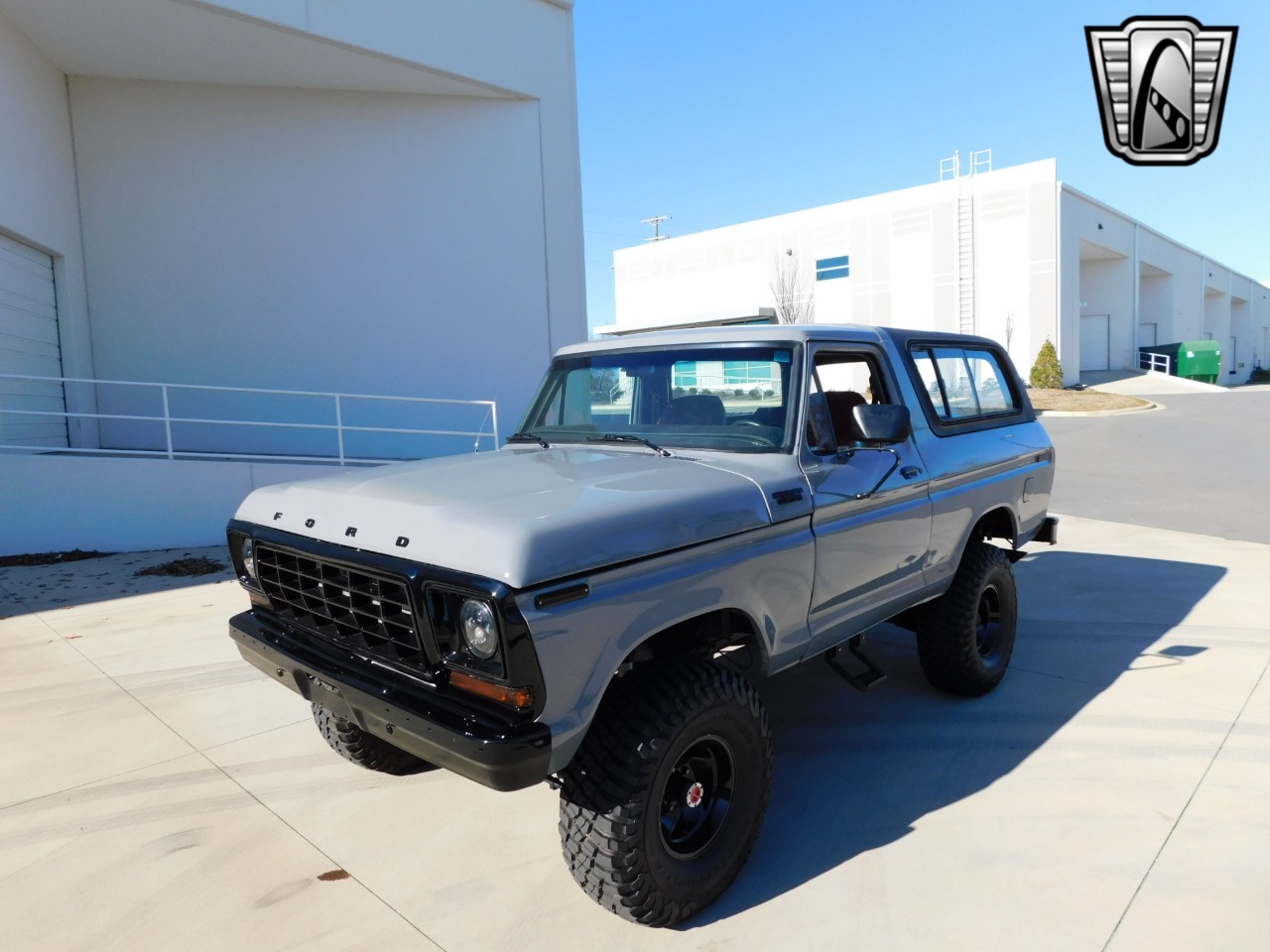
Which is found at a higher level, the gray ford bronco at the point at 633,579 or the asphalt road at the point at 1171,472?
the gray ford bronco at the point at 633,579

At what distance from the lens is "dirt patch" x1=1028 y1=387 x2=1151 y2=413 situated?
2811 cm

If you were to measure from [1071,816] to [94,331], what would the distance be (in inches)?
494

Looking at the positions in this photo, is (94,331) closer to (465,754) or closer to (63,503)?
(63,503)

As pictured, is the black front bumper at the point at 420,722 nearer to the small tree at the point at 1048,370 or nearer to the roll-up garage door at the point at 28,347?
the roll-up garage door at the point at 28,347

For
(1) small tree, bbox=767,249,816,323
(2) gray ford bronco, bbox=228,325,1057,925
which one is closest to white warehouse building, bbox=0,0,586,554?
(2) gray ford bronco, bbox=228,325,1057,925

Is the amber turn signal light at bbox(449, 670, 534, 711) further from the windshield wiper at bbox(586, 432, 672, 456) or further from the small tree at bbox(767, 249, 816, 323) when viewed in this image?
the small tree at bbox(767, 249, 816, 323)

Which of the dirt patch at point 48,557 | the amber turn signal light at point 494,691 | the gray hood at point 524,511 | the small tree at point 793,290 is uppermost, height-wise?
the small tree at point 793,290

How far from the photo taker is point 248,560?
343 cm

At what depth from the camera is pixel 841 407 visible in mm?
4352

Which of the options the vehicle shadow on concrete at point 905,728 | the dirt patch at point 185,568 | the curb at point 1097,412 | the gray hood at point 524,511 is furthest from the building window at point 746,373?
the curb at point 1097,412

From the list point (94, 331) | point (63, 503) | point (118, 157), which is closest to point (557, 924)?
point (63, 503)

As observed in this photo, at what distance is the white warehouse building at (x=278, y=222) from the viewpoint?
9.95 metres

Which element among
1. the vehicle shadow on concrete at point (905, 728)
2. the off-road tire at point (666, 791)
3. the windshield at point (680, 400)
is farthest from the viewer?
the windshield at point (680, 400)

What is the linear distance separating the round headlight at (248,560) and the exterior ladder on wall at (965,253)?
1414 inches
